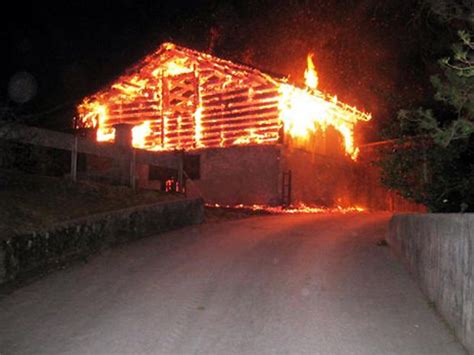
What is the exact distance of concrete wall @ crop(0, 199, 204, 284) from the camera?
8758 mm

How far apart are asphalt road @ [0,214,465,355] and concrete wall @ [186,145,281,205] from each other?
28.3 ft

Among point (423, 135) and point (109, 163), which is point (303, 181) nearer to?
point (109, 163)

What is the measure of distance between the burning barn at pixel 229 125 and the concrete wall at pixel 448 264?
1139 cm

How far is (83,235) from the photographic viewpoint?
1053 centimetres

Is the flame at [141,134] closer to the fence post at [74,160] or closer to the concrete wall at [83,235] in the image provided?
the concrete wall at [83,235]

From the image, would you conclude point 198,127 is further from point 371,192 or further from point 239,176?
point 371,192

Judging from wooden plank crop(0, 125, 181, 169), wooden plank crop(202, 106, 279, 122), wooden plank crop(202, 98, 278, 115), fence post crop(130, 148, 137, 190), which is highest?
wooden plank crop(202, 98, 278, 115)

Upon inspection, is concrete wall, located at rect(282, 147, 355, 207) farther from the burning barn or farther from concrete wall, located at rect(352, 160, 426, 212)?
concrete wall, located at rect(352, 160, 426, 212)

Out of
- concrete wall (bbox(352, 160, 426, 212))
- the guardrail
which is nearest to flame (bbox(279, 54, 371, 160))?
concrete wall (bbox(352, 160, 426, 212))

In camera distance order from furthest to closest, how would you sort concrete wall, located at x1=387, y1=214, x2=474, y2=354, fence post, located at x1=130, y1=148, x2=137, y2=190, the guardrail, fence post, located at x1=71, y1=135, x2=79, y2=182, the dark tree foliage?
fence post, located at x1=130, y1=148, x2=137, y2=190 → fence post, located at x1=71, y1=135, x2=79, y2=182 → the guardrail → the dark tree foliage → concrete wall, located at x1=387, y1=214, x2=474, y2=354

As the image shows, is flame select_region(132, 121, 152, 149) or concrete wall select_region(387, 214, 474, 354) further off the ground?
flame select_region(132, 121, 152, 149)

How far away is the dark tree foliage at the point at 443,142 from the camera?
7.84m

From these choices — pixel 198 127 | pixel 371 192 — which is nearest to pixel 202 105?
pixel 198 127

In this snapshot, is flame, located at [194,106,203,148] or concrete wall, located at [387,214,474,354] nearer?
concrete wall, located at [387,214,474,354]
